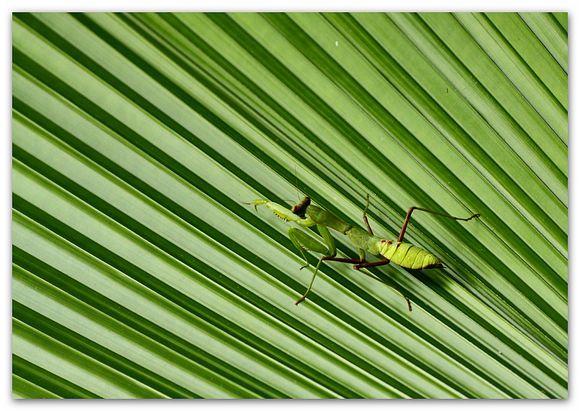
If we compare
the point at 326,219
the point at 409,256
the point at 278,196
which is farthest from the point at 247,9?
the point at 409,256

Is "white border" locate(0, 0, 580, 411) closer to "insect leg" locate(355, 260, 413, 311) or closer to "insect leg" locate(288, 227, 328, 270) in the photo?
"insect leg" locate(355, 260, 413, 311)

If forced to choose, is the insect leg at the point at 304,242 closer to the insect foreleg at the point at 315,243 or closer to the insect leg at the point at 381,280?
the insect foreleg at the point at 315,243

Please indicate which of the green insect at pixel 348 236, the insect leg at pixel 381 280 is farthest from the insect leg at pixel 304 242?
the insect leg at pixel 381 280

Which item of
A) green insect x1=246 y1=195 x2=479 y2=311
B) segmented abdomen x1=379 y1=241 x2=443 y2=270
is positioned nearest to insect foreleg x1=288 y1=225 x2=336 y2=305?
green insect x1=246 y1=195 x2=479 y2=311

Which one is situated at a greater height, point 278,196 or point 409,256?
point 278,196

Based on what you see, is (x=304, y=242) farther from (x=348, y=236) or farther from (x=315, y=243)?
(x=348, y=236)
